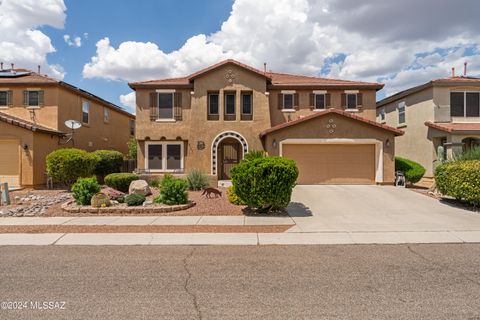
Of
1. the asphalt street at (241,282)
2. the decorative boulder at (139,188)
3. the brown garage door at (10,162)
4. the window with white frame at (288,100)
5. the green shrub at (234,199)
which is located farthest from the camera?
the window with white frame at (288,100)

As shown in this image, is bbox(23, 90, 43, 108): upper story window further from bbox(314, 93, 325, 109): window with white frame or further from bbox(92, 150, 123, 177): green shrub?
bbox(314, 93, 325, 109): window with white frame

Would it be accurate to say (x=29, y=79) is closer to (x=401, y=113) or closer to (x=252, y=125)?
(x=252, y=125)

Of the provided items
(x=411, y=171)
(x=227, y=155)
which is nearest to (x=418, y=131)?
(x=411, y=171)

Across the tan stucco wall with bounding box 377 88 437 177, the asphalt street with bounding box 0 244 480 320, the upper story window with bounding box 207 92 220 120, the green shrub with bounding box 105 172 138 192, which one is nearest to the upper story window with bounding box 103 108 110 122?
the upper story window with bounding box 207 92 220 120

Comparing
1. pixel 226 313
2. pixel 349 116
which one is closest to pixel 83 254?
pixel 226 313

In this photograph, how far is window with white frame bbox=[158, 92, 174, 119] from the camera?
19719 mm

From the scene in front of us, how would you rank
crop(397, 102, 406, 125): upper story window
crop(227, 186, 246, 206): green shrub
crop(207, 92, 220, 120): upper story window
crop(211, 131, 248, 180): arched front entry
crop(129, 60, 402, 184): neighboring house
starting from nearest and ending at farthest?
crop(227, 186, 246, 206): green shrub
crop(129, 60, 402, 184): neighboring house
crop(207, 92, 220, 120): upper story window
crop(211, 131, 248, 180): arched front entry
crop(397, 102, 406, 125): upper story window

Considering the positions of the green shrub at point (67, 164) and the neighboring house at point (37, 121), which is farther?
the neighboring house at point (37, 121)

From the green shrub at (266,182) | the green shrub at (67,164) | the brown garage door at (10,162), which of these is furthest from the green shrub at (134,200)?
the brown garage door at (10,162)

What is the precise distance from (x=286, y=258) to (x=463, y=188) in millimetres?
9169

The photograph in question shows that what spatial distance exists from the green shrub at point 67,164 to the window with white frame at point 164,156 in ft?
13.8

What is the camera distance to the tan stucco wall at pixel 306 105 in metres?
19.8

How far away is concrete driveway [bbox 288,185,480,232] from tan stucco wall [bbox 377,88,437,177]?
721cm

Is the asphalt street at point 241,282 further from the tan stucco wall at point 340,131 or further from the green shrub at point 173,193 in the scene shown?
the tan stucco wall at point 340,131
